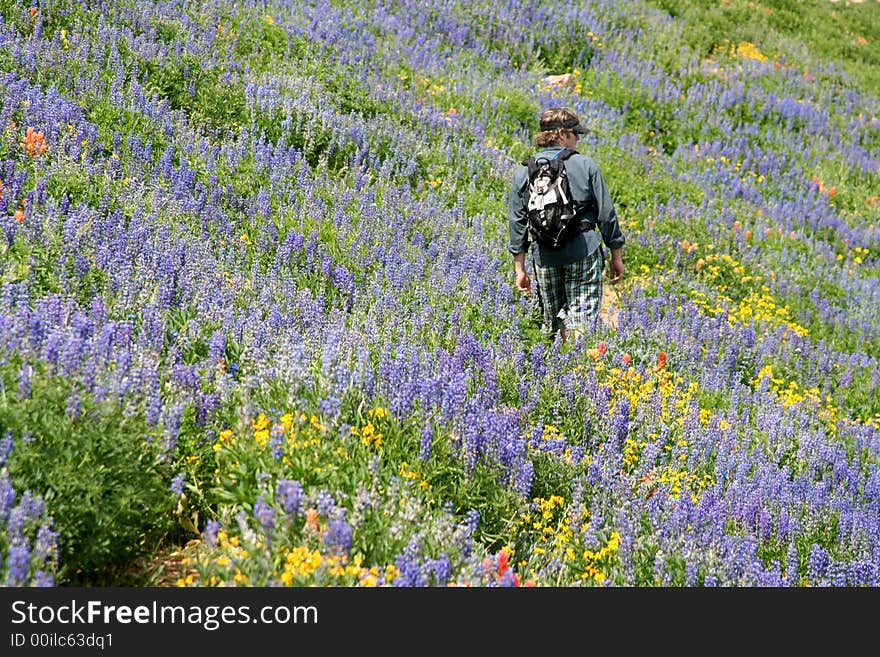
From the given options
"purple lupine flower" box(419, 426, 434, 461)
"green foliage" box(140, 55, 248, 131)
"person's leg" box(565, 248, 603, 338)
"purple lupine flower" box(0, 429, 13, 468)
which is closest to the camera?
"purple lupine flower" box(0, 429, 13, 468)

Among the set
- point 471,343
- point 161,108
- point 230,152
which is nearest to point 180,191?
point 230,152

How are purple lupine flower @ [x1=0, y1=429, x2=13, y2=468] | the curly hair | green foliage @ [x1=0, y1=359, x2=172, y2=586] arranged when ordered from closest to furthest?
1. purple lupine flower @ [x1=0, y1=429, x2=13, y2=468]
2. green foliage @ [x1=0, y1=359, x2=172, y2=586]
3. the curly hair

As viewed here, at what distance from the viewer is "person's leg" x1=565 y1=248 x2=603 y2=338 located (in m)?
6.76

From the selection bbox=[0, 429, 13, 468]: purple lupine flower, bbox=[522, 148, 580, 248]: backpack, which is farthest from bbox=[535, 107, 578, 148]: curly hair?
bbox=[0, 429, 13, 468]: purple lupine flower

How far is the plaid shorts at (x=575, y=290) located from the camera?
22.2ft

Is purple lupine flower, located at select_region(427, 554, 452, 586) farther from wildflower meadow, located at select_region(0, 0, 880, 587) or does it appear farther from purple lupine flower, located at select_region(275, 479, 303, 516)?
purple lupine flower, located at select_region(275, 479, 303, 516)

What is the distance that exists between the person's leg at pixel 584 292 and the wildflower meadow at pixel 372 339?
0.18 meters

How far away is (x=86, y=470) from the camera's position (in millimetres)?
3551

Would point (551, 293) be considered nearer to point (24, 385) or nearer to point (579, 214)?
point (579, 214)

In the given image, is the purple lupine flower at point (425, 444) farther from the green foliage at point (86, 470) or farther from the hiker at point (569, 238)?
the hiker at point (569, 238)

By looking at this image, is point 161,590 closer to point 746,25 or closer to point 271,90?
point 271,90

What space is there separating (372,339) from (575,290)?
2.10 metres

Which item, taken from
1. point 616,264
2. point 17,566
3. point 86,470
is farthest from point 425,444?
point 616,264

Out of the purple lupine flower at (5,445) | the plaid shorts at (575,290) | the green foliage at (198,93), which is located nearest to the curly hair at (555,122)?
the plaid shorts at (575,290)
